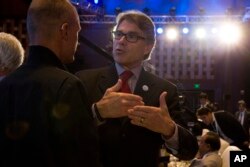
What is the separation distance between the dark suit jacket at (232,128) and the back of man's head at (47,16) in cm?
184

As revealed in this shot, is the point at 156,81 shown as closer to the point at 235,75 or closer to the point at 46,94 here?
the point at 46,94

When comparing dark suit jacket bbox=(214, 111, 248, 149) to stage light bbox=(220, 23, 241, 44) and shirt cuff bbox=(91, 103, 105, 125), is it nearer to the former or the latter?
shirt cuff bbox=(91, 103, 105, 125)

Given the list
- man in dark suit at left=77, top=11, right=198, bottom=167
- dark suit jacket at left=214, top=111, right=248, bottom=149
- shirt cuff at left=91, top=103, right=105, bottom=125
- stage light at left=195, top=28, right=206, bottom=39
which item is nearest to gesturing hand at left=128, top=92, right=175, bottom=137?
man in dark suit at left=77, top=11, right=198, bottom=167

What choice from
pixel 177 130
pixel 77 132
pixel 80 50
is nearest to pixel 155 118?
pixel 177 130

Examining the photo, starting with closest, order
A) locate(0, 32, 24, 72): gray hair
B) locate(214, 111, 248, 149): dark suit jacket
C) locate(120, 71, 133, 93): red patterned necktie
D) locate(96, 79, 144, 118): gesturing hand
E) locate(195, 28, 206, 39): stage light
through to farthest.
Answer: locate(96, 79, 144, 118): gesturing hand < locate(120, 71, 133, 93): red patterned necktie < locate(0, 32, 24, 72): gray hair < locate(214, 111, 248, 149): dark suit jacket < locate(195, 28, 206, 39): stage light

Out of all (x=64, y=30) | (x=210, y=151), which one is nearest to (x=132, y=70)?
(x=64, y=30)

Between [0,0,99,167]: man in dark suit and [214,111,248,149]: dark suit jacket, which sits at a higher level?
[0,0,99,167]: man in dark suit

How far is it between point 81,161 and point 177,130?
1.73 feet

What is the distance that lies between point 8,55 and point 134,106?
2.93 feet

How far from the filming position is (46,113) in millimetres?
987

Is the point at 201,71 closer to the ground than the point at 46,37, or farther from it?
closer to the ground

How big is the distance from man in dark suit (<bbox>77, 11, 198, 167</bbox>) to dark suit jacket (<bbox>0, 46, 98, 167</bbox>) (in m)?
0.32

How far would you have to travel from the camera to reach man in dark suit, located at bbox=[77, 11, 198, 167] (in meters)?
1.34

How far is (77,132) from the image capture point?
984 mm
